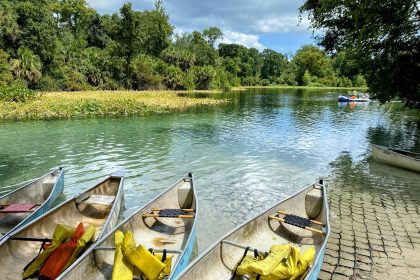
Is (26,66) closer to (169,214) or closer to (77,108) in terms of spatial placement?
(77,108)

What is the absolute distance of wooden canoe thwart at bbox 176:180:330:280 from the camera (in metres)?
5.88

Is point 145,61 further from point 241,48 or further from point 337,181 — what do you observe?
point 241,48

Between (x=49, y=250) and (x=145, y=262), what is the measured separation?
200 centimetres

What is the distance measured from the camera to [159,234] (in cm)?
814

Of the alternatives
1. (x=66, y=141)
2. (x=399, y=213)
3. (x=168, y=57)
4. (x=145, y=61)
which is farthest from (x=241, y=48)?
(x=399, y=213)

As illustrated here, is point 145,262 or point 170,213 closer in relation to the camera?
point 145,262

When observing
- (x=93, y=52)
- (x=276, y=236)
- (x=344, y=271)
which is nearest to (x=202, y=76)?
(x=93, y=52)

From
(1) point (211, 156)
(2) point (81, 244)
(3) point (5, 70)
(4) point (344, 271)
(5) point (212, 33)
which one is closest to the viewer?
(2) point (81, 244)

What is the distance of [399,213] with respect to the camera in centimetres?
1048

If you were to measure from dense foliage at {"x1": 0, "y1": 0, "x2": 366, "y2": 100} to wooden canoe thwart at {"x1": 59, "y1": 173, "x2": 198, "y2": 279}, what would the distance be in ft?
61.6

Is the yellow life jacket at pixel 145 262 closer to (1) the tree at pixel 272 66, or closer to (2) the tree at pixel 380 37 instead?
(2) the tree at pixel 380 37

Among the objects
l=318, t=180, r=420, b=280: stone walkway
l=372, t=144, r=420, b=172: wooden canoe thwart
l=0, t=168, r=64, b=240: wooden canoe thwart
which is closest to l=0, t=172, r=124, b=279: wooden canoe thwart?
l=0, t=168, r=64, b=240: wooden canoe thwart

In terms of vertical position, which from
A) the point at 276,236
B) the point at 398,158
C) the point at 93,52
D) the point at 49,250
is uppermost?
the point at 93,52

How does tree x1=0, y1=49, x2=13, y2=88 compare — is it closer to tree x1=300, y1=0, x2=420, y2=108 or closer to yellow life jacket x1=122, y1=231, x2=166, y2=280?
tree x1=300, y1=0, x2=420, y2=108
